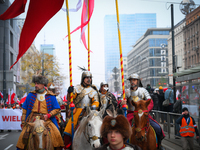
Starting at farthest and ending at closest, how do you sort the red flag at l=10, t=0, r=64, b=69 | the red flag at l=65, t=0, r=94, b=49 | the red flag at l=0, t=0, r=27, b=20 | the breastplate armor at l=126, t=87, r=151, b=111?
the red flag at l=65, t=0, r=94, b=49 < the breastplate armor at l=126, t=87, r=151, b=111 < the red flag at l=0, t=0, r=27, b=20 < the red flag at l=10, t=0, r=64, b=69

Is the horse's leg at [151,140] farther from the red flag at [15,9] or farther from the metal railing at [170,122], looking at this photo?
the metal railing at [170,122]

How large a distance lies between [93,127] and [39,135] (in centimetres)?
126

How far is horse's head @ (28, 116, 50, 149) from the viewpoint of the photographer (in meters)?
5.67

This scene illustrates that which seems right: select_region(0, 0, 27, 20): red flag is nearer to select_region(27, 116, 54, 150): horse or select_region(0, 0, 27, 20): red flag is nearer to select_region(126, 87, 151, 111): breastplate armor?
select_region(27, 116, 54, 150): horse

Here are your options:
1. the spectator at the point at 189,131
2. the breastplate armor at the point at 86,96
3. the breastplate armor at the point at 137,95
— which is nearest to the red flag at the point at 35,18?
the breastplate armor at the point at 86,96

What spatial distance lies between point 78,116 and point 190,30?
55949 mm

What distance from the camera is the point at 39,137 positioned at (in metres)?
5.69

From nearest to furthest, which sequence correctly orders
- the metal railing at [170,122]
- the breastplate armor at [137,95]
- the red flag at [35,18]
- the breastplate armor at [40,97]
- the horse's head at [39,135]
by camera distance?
the horse's head at [39,135] → the breastplate armor at [40,97] → the red flag at [35,18] → the breastplate armor at [137,95] → the metal railing at [170,122]

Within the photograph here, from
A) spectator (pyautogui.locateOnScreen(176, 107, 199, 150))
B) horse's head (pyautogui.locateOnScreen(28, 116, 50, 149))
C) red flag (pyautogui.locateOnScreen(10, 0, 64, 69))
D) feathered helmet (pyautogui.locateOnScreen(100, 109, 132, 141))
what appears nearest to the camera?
feathered helmet (pyautogui.locateOnScreen(100, 109, 132, 141))

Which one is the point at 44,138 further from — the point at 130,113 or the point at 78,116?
the point at 130,113

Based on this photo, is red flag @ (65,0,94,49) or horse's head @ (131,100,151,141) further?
red flag @ (65,0,94,49)

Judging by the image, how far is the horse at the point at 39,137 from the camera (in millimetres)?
5677

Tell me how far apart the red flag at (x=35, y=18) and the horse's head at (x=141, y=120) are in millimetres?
3045

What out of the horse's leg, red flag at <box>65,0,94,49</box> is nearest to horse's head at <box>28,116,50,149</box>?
the horse's leg
